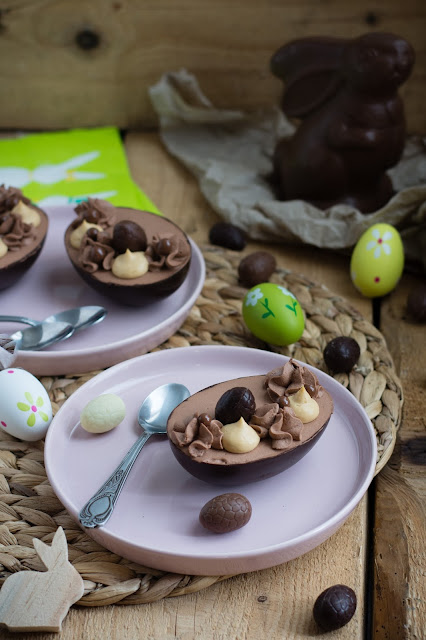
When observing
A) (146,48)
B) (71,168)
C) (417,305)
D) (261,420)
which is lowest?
(417,305)

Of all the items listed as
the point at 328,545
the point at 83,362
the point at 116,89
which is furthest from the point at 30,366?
the point at 116,89

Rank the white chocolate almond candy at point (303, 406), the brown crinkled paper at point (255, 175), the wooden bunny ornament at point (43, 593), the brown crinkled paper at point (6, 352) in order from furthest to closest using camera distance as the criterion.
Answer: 1. the brown crinkled paper at point (255, 175)
2. the brown crinkled paper at point (6, 352)
3. the white chocolate almond candy at point (303, 406)
4. the wooden bunny ornament at point (43, 593)

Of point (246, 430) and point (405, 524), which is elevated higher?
point (246, 430)

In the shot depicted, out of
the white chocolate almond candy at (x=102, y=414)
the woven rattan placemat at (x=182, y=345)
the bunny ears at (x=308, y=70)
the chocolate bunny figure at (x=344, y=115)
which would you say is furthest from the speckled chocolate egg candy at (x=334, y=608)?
the bunny ears at (x=308, y=70)

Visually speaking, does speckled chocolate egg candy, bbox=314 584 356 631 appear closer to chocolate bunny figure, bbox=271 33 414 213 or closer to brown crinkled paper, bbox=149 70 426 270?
brown crinkled paper, bbox=149 70 426 270

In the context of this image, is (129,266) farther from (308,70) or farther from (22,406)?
(308,70)

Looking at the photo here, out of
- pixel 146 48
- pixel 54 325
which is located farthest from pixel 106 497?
pixel 146 48

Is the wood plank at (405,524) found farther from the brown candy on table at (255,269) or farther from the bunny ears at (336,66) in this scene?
the bunny ears at (336,66)
